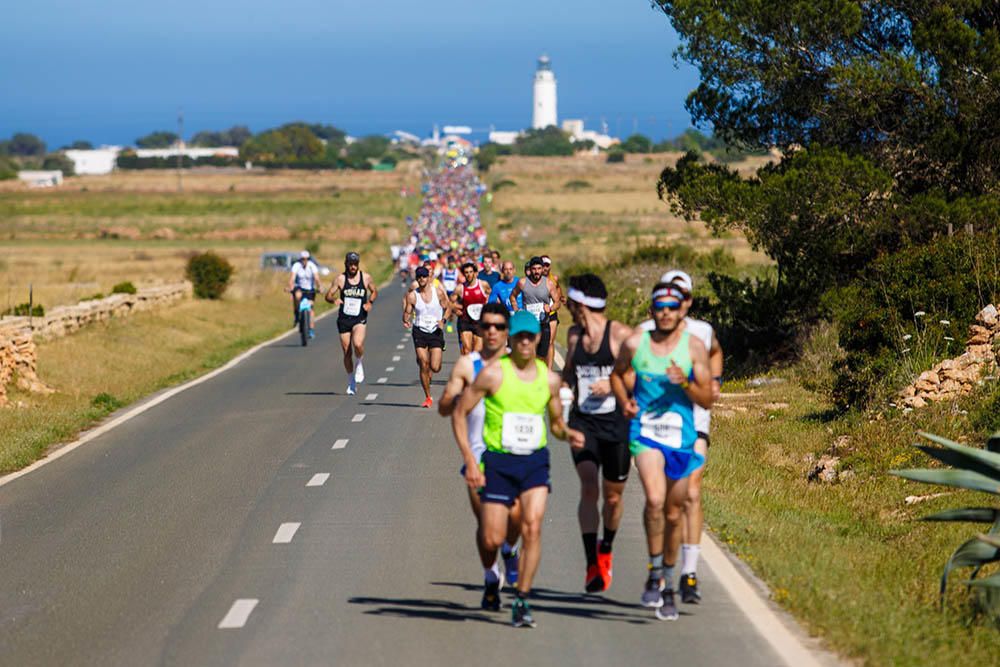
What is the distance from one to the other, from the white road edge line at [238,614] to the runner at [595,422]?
1991 millimetres

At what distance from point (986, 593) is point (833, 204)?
50.6 ft

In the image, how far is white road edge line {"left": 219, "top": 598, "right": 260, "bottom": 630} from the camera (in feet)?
29.8

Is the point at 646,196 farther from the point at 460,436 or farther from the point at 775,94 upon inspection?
the point at 460,436

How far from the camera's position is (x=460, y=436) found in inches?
348

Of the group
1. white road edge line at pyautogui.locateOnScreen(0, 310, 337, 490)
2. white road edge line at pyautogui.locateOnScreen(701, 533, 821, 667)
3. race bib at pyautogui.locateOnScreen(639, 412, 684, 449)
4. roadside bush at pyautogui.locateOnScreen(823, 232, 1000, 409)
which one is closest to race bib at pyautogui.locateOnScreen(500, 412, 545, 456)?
race bib at pyautogui.locateOnScreen(639, 412, 684, 449)

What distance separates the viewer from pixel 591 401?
378 inches

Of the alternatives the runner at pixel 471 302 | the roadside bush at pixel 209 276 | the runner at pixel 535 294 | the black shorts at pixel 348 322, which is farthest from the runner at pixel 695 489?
the roadside bush at pixel 209 276

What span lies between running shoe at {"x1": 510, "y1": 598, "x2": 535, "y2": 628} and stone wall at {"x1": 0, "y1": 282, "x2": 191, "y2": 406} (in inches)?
577

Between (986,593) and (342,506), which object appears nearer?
(986,593)

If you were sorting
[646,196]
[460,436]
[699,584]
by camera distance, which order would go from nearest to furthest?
[460,436] < [699,584] < [646,196]

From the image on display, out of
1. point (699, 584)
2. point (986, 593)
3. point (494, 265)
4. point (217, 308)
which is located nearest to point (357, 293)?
point (494, 265)

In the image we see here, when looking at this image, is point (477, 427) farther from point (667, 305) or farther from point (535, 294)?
point (535, 294)

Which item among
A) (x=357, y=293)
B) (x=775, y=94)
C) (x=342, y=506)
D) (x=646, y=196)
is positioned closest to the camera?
(x=342, y=506)

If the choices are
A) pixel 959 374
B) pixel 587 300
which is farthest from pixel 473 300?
pixel 587 300
